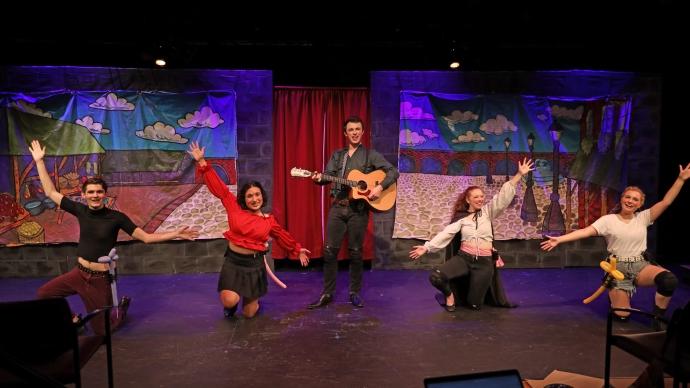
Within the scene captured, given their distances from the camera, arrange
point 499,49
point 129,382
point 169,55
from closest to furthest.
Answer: point 129,382 < point 169,55 < point 499,49

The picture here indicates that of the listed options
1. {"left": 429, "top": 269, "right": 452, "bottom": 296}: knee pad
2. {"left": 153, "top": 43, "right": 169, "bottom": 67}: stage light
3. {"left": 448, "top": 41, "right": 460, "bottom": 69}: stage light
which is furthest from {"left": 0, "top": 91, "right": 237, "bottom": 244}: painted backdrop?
{"left": 429, "top": 269, "right": 452, "bottom": 296}: knee pad

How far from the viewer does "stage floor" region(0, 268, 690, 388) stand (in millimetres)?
3410

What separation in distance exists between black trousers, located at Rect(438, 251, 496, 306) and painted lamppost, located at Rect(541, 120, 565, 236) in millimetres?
2090

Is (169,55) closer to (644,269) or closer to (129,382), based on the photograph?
(129,382)

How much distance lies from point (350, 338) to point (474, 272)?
142 cm

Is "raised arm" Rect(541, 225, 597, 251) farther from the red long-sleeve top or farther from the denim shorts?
the red long-sleeve top

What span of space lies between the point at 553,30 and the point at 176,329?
17.1ft

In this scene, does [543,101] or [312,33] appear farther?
[543,101]

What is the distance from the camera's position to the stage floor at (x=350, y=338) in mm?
3410

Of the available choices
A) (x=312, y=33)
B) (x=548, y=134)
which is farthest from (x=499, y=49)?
(x=312, y=33)

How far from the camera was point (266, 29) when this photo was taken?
18.9 ft

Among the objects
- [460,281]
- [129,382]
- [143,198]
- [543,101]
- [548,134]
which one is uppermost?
[543,101]

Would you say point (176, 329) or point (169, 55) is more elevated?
point (169, 55)

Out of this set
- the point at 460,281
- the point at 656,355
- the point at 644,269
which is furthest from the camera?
the point at 460,281
